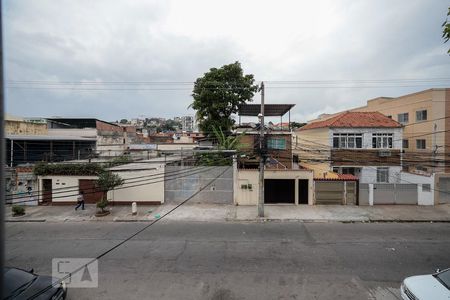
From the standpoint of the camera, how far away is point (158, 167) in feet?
60.6

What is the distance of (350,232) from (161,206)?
37.4ft

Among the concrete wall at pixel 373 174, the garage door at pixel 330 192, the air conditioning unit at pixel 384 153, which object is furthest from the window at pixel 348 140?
the garage door at pixel 330 192

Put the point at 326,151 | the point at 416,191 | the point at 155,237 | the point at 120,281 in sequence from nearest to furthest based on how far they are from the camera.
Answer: the point at 120,281 < the point at 155,237 < the point at 416,191 < the point at 326,151

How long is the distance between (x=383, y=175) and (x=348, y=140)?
4127 mm

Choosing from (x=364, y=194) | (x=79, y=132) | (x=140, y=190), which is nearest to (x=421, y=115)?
(x=364, y=194)

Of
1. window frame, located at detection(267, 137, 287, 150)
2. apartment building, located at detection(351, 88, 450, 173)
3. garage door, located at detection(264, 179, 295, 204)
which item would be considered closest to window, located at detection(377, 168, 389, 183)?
apartment building, located at detection(351, 88, 450, 173)

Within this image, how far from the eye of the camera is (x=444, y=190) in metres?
17.7

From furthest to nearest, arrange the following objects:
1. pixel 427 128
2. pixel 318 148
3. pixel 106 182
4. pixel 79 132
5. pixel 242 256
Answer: pixel 79 132 < pixel 427 128 < pixel 318 148 < pixel 106 182 < pixel 242 256

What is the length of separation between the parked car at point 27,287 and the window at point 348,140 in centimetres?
2081

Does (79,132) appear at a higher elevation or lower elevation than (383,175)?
higher

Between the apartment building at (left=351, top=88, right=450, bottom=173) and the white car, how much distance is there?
17.5 m

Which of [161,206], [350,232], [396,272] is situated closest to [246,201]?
[161,206]

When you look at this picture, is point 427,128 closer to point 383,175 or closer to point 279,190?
point 383,175

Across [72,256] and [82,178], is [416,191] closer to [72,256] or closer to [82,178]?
[72,256]
